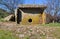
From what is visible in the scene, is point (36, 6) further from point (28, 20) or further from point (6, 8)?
point (6, 8)

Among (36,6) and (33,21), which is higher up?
(36,6)

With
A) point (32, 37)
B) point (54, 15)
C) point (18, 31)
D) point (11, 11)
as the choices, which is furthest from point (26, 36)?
point (11, 11)

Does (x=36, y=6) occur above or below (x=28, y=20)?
above

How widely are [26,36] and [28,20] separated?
7.96m

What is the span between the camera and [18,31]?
37.6 feet

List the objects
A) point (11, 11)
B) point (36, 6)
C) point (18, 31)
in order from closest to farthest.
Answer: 1. point (18, 31)
2. point (36, 6)
3. point (11, 11)

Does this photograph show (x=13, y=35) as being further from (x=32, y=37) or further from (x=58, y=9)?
(x=58, y=9)

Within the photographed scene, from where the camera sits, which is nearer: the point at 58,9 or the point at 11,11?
the point at 58,9

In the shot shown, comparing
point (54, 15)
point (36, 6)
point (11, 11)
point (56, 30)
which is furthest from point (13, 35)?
point (11, 11)

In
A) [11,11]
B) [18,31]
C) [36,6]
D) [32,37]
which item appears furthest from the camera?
[11,11]

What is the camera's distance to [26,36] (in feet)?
34.4

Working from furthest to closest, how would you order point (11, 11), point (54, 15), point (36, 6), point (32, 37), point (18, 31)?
point (11, 11), point (54, 15), point (36, 6), point (18, 31), point (32, 37)

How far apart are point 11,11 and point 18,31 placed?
72.4 feet

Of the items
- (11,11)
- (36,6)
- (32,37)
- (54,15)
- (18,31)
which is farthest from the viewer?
(11,11)
